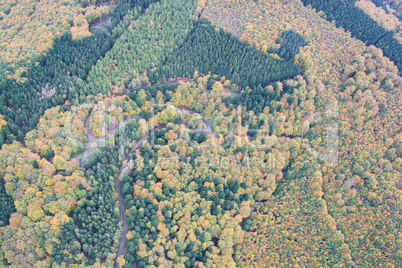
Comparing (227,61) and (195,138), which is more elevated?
(227,61)

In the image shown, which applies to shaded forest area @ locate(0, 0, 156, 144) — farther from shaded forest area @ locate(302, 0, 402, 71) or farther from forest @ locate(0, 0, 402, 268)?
shaded forest area @ locate(302, 0, 402, 71)

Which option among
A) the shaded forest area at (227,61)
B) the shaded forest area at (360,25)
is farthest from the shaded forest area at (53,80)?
the shaded forest area at (360,25)

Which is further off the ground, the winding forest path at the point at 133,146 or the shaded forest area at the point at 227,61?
the shaded forest area at the point at 227,61

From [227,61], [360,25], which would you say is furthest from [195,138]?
[360,25]

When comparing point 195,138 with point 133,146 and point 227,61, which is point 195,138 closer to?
point 133,146

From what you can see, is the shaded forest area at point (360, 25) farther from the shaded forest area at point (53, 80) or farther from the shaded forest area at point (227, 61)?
the shaded forest area at point (53, 80)

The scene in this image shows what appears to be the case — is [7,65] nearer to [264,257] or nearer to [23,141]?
[23,141]

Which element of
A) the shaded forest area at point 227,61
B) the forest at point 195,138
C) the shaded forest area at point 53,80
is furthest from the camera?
the shaded forest area at point 227,61

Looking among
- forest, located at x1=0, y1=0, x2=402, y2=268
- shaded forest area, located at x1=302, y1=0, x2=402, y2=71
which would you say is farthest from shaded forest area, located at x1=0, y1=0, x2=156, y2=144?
shaded forest area, located at x1=302, y1=0, x2=402, y2=71

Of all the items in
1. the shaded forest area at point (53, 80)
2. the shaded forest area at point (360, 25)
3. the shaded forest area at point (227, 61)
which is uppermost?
the shaded forest area at point (360, 25)
